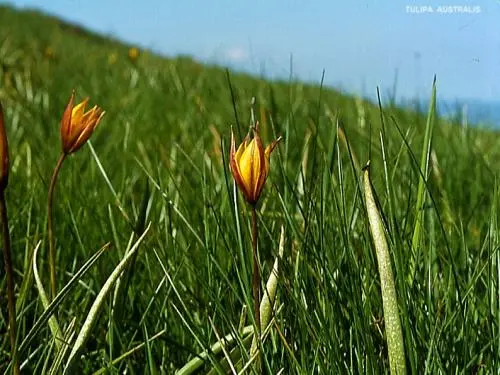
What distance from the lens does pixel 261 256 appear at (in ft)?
3.18

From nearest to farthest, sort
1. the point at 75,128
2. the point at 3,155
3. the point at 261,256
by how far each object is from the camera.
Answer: the point at 3,155
the point at 75,128
the point at 261,256

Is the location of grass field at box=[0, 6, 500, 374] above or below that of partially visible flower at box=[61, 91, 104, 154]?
below

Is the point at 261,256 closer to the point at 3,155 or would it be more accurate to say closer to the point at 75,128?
the point at 75,128

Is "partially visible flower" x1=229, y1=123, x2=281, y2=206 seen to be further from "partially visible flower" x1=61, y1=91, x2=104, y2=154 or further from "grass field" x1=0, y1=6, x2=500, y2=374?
"partially visible flower" x1=61, y1=91, x2=104, y2=154

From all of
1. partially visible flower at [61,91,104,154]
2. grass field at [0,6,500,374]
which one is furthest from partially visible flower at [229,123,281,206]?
partially visible flower at [61,91,104,154]

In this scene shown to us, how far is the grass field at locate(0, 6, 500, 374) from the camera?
703mm

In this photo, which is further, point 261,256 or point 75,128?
point 261,256

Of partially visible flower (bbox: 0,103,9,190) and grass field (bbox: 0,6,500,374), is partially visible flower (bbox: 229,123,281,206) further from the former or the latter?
partially visible flower (bbox: 0,103,9,190)

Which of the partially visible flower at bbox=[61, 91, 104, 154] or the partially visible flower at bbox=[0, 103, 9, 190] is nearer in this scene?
the partially visible flower at bbox=[0, 103, 9, 190]

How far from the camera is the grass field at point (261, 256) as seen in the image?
2.31 ft

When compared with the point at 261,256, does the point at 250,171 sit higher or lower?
higher

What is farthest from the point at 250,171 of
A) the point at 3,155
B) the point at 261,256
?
the point at 261,256

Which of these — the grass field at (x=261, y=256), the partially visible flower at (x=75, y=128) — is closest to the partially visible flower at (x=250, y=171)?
the grass field at (x=261, y=256)

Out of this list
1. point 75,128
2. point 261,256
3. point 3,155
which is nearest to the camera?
point 3,155
